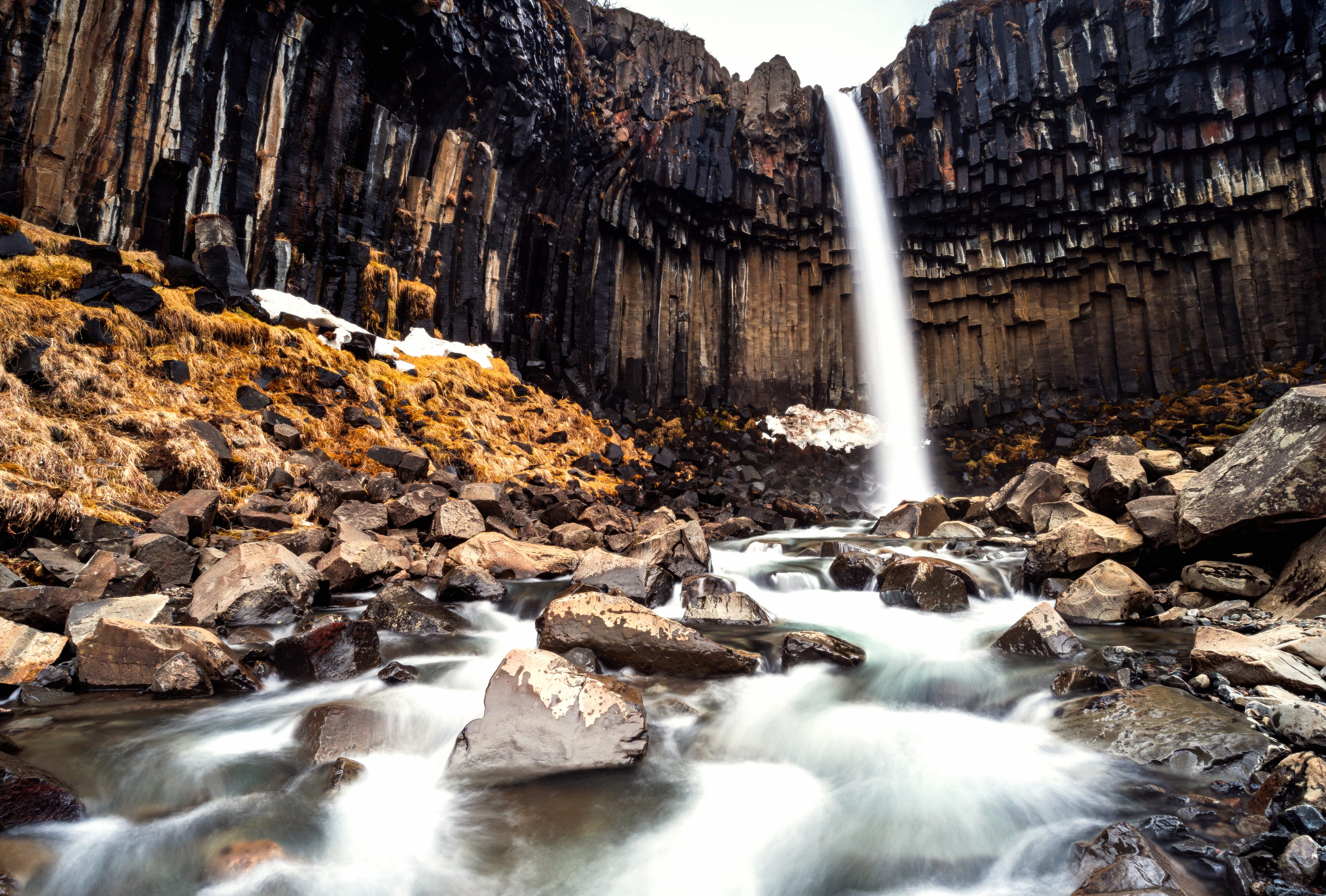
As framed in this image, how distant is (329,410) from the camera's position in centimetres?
1198

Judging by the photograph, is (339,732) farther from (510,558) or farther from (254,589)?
(510,558)

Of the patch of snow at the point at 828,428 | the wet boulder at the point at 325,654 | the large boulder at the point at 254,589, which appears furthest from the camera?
the patch of snow at the point at 828,428

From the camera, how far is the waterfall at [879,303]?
→ 25.2m

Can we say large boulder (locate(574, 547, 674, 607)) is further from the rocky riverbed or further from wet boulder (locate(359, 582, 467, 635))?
wet boulder (locate(359, 582, 467, 635))

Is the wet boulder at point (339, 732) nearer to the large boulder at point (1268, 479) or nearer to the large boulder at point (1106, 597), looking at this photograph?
the large boulder at point (1106, 597)

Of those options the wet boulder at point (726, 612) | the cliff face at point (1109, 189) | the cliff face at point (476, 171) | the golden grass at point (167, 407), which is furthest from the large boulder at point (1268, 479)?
the cliff face at point (1109, 189)

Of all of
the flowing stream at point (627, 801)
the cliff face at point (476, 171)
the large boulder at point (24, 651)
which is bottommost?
the flowing stream at point (627, 801)

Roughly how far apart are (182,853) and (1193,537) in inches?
310

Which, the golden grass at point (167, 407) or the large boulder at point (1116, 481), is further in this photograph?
the large boulder at point (1116, 481)

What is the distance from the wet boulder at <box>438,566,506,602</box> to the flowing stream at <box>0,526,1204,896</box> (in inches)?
84.0

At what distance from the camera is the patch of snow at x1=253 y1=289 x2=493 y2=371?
46.3 ft

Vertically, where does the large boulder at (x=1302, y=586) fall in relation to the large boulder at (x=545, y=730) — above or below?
above

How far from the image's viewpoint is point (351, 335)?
14.5 m

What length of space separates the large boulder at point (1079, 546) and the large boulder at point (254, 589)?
7.81 metres
